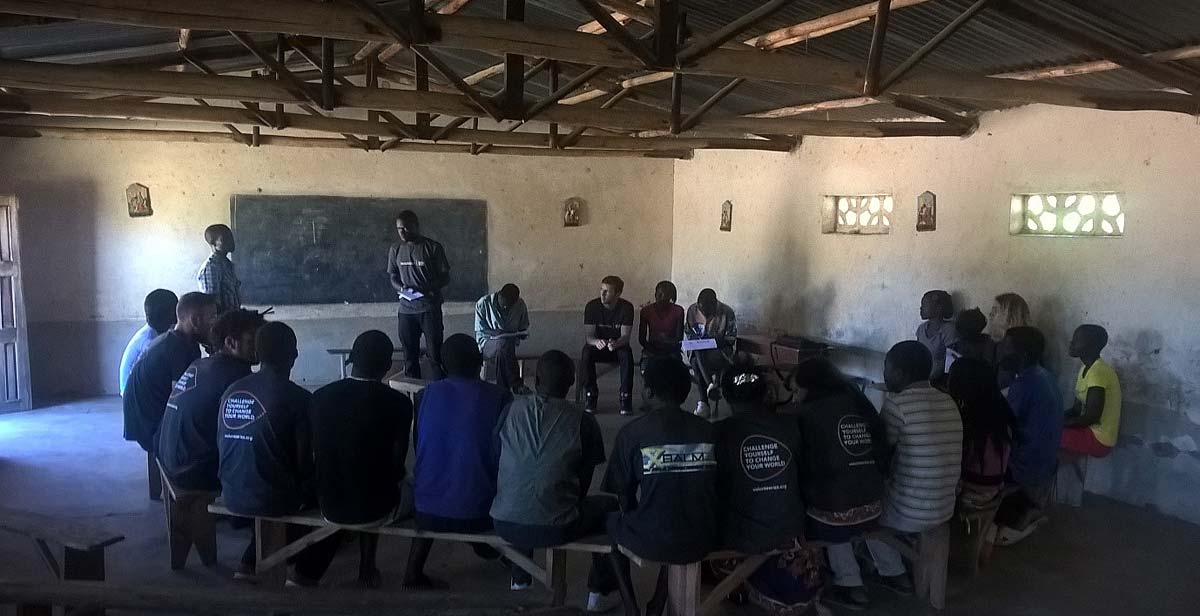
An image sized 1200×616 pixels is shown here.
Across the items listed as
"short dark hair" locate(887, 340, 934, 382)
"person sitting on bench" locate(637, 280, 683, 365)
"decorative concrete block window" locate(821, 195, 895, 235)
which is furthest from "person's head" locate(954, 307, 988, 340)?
"person sitting on bench" locate(637, 280, 683, 365)

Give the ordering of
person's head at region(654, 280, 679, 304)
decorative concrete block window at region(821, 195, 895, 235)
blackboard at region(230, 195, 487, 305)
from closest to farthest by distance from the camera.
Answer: decorative concrete block window at region(821, 195, 895, 235) → person's head at region(654, 280, 679, 304) → blackboard at region(230, 195, 487, 305)

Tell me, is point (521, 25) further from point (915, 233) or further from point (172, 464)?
point (915, 233)

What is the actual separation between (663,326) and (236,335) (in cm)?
386

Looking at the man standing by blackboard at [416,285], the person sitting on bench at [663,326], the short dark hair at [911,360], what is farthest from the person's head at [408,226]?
the short dark hair at [911,360]

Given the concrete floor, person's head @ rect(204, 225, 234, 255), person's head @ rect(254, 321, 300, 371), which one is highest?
person's head @ rect(204, 225, 234, 255)

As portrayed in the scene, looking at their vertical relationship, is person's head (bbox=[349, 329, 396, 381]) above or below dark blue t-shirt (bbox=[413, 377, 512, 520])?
above

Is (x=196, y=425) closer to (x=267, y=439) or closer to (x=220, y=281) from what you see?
(x=267, y=439)

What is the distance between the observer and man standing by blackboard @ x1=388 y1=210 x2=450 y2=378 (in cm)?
669

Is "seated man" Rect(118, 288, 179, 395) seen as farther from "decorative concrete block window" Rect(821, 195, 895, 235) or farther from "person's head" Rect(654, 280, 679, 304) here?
"decorative concrete block window" Rect(821, 195, 895, 235)

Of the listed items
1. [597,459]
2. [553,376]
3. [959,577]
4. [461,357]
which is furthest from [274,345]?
[959,577]

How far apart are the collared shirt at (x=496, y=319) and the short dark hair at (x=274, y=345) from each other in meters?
3.44

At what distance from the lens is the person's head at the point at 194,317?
435 cm

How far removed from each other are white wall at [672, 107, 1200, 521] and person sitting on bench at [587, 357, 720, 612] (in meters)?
3.23

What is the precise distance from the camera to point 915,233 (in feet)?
21.6
